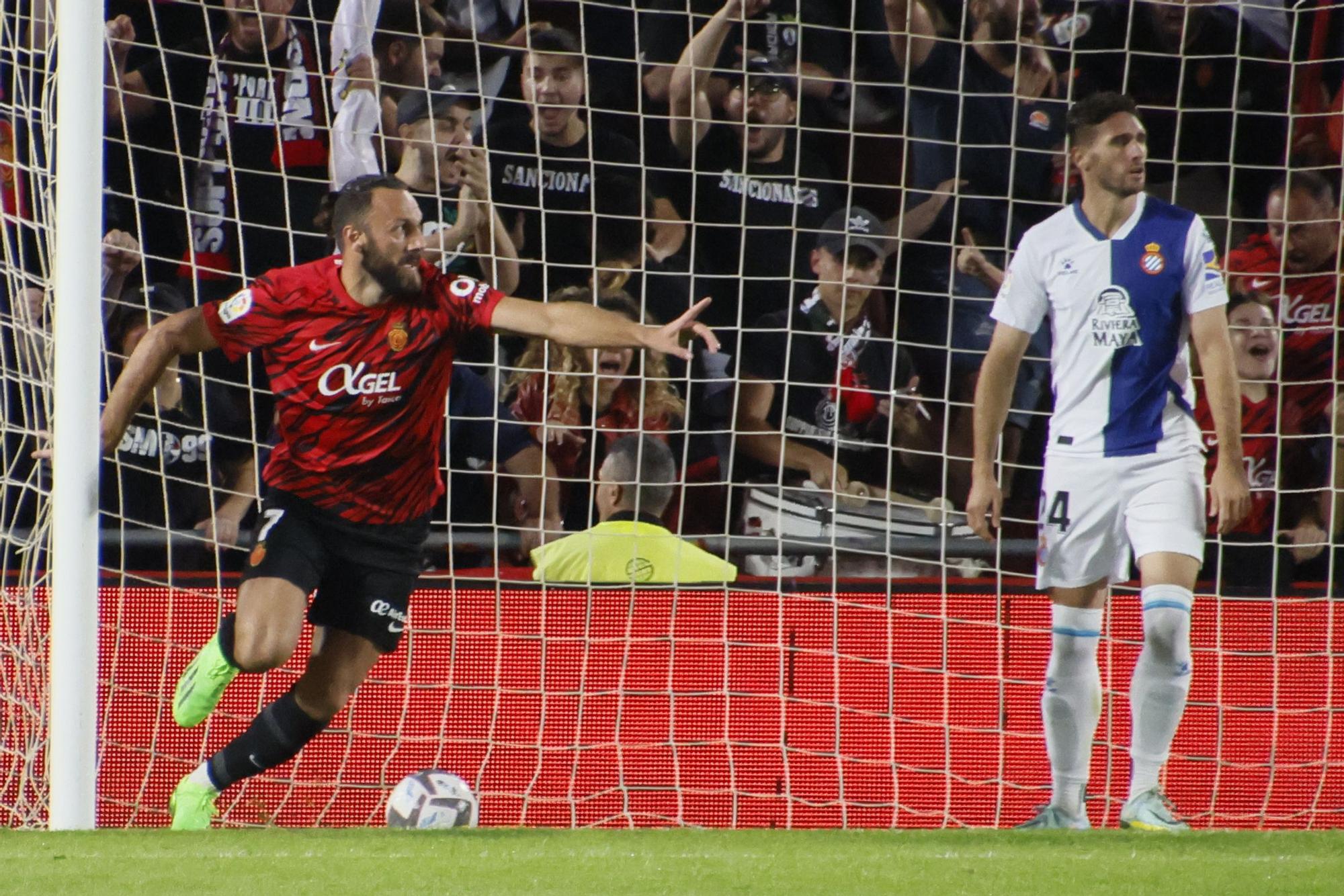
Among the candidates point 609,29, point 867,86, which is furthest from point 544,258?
point 867,86

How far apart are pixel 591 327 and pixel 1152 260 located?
156 cm

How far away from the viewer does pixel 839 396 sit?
6414 mm

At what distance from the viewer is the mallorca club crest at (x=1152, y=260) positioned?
4.54m

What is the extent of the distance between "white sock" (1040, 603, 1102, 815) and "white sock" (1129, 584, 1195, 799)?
0.13 metres

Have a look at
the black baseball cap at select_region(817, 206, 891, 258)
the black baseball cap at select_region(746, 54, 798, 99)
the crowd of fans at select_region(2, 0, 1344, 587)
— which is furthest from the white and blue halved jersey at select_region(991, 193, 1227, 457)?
the black baseball cap at select_region(746, 54, 798, 99)

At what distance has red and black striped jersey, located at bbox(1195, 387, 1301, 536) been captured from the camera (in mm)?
6258

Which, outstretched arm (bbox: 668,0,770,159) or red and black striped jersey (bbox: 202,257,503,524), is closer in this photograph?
red and black striped jersey (bbox: 202,257,503,524)

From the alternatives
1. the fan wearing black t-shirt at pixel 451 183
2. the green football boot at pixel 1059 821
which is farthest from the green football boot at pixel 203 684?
the green football boot at pixel 1059 821

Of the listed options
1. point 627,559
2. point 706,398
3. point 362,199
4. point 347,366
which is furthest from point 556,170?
point 347,366

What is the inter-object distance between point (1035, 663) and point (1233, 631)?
0.66 meters

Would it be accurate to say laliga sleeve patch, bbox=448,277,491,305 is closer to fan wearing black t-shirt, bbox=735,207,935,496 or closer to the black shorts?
the black shorts

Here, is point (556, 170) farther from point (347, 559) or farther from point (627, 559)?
point (347, 559)

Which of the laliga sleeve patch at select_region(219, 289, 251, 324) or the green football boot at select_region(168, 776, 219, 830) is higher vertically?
the laliga sleeve patch at select_region(219, 289, 251, 324)

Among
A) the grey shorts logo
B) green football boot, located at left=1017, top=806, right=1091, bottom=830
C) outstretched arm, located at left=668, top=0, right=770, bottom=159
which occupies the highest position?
outstretched arm, located at left=668, top=0, right=770, bottom=159
